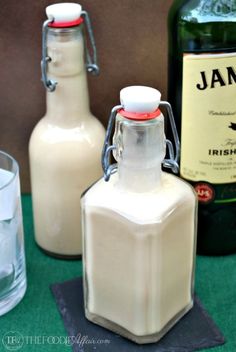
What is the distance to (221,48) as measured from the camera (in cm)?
Result: 55

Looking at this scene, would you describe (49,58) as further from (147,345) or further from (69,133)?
(147,345)

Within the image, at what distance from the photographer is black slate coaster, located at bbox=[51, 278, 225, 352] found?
0.51 metres

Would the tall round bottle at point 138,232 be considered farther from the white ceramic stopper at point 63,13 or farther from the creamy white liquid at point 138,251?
the white ceramic stopper at point 63,13

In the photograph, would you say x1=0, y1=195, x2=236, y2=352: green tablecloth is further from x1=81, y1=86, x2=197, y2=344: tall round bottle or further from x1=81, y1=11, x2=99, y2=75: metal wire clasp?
x1=81, y1=11, x2=99, y2=75: metal wire clasp

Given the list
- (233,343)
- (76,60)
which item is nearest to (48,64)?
(76,60)

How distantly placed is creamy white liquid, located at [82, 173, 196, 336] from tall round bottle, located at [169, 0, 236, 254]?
7 centimetres

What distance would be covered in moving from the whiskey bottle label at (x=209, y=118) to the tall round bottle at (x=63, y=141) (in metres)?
0.08

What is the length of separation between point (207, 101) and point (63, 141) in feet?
0.42

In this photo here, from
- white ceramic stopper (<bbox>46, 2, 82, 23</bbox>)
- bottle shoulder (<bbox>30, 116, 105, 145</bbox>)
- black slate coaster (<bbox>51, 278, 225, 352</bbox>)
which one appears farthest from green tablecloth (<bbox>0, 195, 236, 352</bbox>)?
white ceramic stopper (<bbox>46, 2, 82, 23</bbox>)

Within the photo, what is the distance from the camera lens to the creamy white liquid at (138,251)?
492mm

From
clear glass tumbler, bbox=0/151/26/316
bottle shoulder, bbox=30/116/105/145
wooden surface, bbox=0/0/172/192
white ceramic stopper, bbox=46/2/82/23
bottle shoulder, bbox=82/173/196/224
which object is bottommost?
clear glass tumbler, bbox=0/151/26/316

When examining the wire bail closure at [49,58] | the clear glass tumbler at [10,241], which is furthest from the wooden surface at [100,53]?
the clear glass tumbler at [10,241]

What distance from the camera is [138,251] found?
19.5 inches

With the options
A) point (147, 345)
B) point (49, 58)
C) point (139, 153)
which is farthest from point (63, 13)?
point (147, 345)
